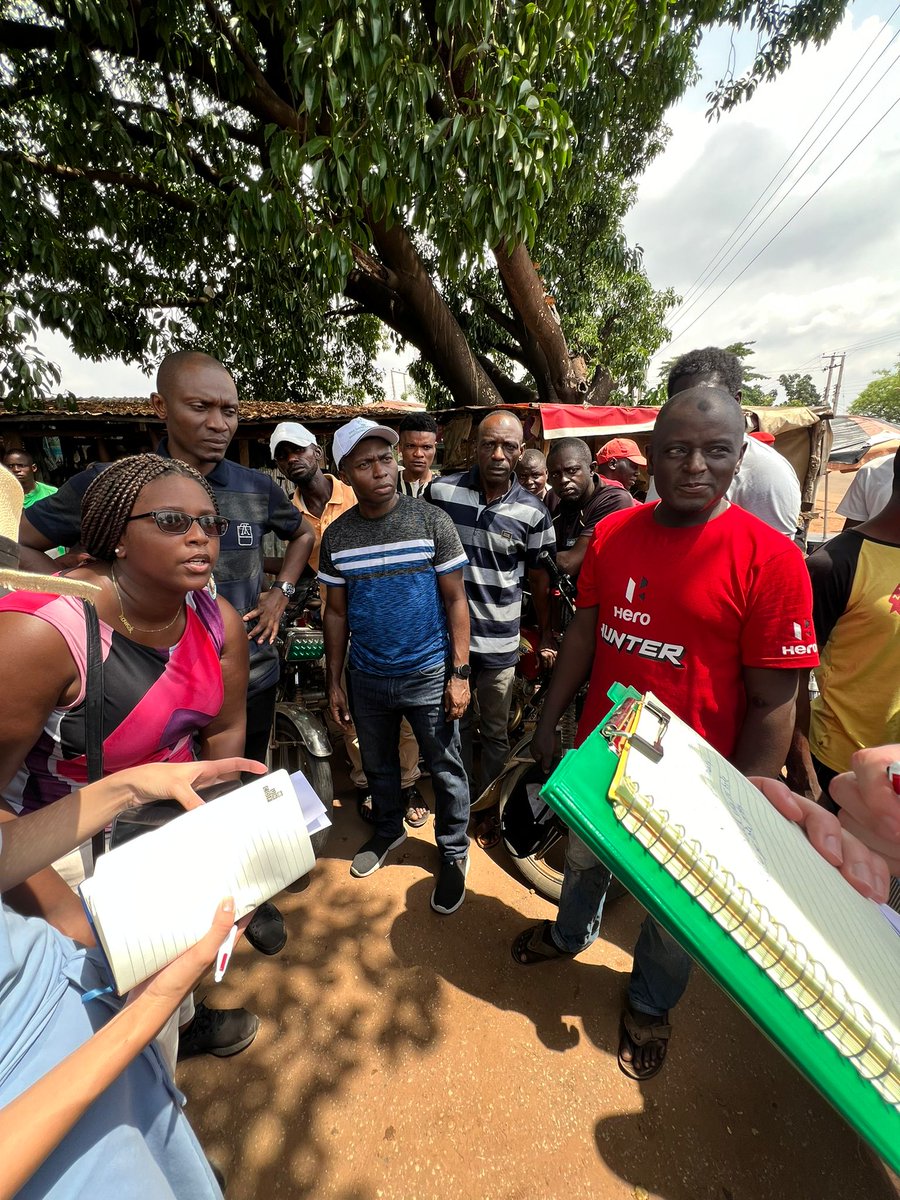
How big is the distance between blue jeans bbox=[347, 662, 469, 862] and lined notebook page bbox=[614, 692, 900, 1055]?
1.55 m

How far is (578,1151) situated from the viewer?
5.46 ft

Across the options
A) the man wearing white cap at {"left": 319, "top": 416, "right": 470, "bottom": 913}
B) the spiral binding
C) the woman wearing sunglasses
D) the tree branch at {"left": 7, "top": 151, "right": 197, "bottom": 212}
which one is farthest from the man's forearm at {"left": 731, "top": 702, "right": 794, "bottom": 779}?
the tree branch at {"left": 7, "top": 151, "right": 197, "bottom": 212}

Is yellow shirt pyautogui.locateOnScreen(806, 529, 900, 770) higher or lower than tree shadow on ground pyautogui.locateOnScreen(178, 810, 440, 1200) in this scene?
higher

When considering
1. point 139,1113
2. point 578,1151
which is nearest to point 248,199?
point 139,1113

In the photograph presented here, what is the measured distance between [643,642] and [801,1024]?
107 centimetres

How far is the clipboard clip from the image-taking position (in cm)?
94

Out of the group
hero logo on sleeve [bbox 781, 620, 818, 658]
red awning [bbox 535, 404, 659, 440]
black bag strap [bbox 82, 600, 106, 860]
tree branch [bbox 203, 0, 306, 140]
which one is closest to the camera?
black bag strap [bbox 82, 600, 106, 860]

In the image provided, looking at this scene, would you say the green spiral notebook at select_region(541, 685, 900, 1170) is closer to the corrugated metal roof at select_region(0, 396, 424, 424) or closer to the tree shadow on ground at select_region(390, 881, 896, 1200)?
the tree shadow on ground at select_region(390, 881, 896, 1200)

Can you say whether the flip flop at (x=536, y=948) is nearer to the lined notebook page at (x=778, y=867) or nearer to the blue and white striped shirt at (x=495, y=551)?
the blue and white striped shirt at (x=495, y=551)

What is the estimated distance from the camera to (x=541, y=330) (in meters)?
8.03

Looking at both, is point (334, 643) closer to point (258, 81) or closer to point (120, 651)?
point (120, 651)

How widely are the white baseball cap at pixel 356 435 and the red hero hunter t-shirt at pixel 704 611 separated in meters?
1.17

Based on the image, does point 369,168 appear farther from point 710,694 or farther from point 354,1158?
point 354,1158

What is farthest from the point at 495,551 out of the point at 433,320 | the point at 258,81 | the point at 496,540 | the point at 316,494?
the point at 433,320
